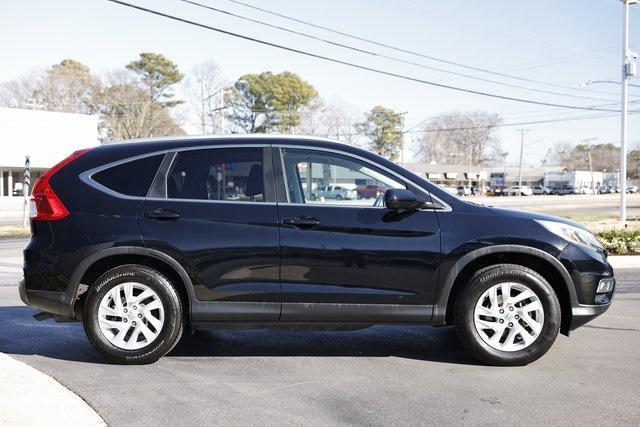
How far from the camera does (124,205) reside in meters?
4.83

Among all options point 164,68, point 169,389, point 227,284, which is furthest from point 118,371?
point 164,68

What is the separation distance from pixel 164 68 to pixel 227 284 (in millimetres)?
67270

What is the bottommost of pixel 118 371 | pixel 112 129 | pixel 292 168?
pixel 118 371

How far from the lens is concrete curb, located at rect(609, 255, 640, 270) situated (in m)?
10.9

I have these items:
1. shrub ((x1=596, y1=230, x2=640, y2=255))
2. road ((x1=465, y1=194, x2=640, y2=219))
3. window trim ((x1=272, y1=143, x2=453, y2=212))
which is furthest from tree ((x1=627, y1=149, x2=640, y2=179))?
window trim ((x1=272, y1=143, x2=453, y2=212))

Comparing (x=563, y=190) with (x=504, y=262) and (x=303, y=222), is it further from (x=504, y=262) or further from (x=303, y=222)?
(x=303, y=222)

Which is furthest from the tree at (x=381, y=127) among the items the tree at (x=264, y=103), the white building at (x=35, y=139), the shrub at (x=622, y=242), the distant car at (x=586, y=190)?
the shrub at (x=622, y=242)

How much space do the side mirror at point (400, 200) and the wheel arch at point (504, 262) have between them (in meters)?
0.57

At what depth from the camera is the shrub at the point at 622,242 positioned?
1200cm

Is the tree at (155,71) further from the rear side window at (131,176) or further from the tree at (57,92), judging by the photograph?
the rear side window at (131,176)

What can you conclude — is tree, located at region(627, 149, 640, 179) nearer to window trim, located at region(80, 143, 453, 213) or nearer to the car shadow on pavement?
the car shadow on pavement

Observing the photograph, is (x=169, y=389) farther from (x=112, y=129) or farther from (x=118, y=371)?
(x=112, y=129)

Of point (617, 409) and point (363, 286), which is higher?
point (363, 286)

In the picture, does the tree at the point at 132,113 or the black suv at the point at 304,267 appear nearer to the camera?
the black suv at the point at 304,267
